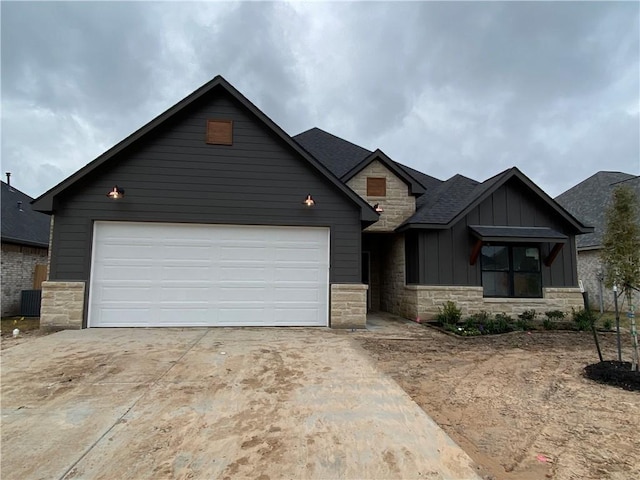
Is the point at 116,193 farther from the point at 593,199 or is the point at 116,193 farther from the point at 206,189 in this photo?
the point at 593,199

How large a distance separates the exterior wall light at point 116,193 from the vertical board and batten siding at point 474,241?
8.14m

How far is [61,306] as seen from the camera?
785 cm

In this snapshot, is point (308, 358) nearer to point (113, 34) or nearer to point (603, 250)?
point (603, 250)

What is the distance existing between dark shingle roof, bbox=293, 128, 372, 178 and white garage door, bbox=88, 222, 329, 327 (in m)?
4.91

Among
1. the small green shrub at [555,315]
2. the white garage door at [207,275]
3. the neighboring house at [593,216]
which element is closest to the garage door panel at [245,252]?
the white garage door at [207,275]

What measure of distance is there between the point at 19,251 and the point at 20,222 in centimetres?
152

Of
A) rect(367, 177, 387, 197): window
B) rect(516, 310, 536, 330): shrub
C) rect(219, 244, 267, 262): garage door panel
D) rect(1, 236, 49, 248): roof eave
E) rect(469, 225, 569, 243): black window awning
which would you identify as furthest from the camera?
rect(367, 177, 387, 197): window

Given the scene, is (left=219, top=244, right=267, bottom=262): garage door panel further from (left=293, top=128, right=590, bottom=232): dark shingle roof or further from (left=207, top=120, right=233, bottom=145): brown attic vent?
(left=293, top=128, right=590, bottom=232): dark shingle roof

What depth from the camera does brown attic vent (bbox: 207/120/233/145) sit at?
8.73m

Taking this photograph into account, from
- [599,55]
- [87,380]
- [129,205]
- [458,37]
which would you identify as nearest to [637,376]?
[87,380]

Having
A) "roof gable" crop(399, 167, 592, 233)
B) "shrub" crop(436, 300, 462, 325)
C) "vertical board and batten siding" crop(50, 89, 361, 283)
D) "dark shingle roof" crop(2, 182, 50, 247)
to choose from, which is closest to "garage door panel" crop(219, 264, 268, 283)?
"vertical board and batten siding" crop(50, 89, 361, 283)

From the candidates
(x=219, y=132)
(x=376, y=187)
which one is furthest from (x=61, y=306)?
(x=376, y=187)

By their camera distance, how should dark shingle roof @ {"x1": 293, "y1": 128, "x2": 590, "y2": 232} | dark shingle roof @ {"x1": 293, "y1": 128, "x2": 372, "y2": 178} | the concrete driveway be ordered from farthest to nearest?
dark shingle roof @ {"x1": 293, "y1": 128, "x2": 372, "y2": 178} → dark shingle roof @ {"x1": 293, "y1": 128, "x2": 590, "y2": 232} → the concrete driveway

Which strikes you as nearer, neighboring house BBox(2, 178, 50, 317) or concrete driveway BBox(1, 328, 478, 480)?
concrete driveway BBox(1, 328, 478, 480)
